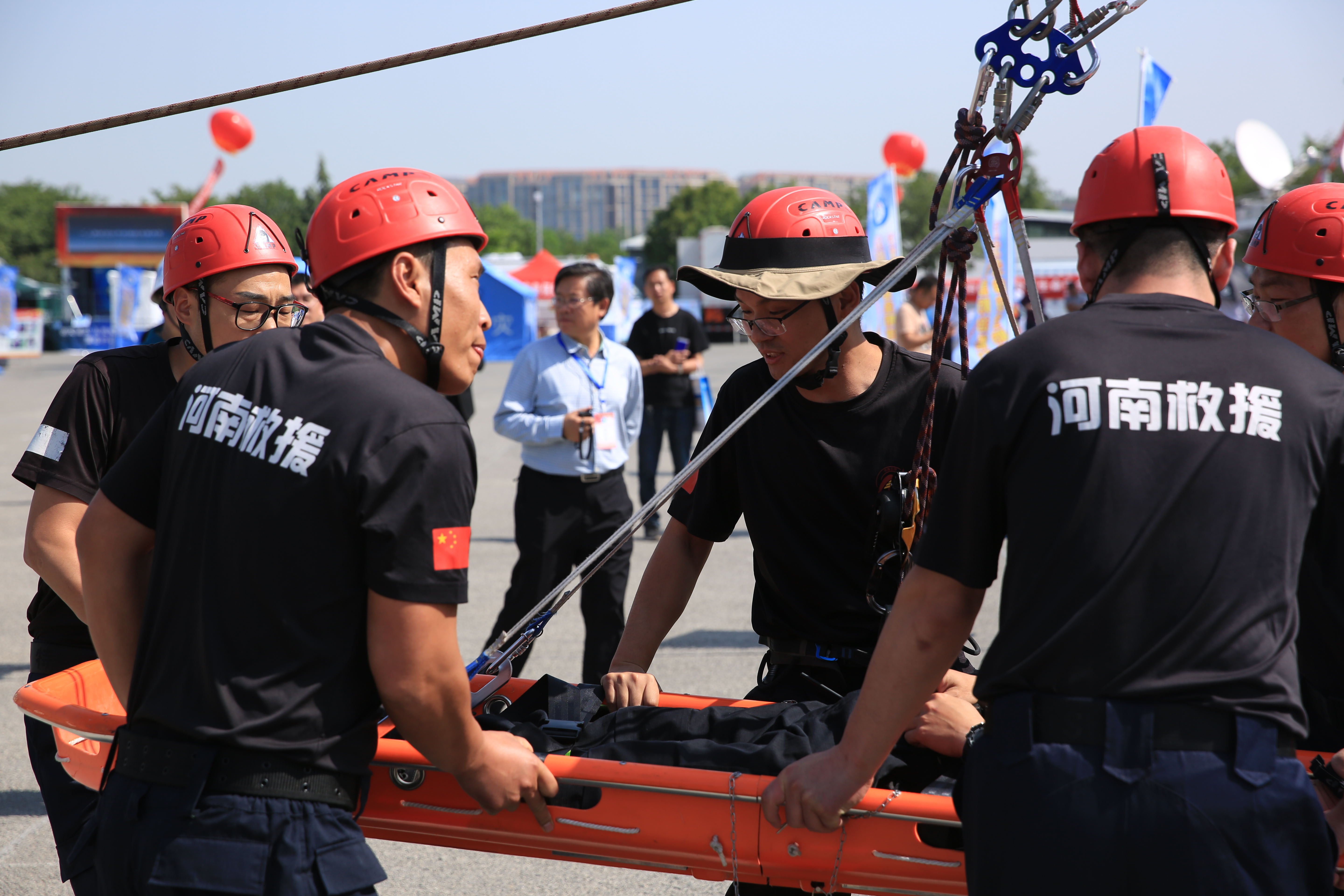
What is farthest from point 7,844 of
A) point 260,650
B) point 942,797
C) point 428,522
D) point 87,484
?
point 942,797

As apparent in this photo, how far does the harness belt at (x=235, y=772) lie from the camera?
189 cm

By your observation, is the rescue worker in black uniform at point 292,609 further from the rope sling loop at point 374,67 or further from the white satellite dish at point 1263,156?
the white satellite dish at point 1263,156

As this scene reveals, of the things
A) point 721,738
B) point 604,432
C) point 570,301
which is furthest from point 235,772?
point 570,301

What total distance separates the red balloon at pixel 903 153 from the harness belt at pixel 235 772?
14.0m

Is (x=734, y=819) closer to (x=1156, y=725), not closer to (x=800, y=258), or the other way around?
(x=1156, y=725)

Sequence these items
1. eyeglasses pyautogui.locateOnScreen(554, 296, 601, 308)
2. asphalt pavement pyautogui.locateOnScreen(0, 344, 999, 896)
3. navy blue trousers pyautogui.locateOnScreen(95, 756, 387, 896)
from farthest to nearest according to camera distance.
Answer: eyeglasses pyautogui.locateOnScreen(554, 296, 601, 308) → asphalt pavement pyautogui.locateOnScreen(0, 344, 999, 896) → navy blue trousers pyautogui.locateOnScreen(95, 756, 387, 896)

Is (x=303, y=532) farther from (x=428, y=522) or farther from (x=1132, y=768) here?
(x=1132, y=768)

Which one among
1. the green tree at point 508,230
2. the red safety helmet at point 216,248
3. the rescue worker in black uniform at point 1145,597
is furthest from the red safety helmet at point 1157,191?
the green tree at point 508,230

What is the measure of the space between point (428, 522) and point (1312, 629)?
1.86 meters

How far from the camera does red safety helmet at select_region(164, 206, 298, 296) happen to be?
126 inches

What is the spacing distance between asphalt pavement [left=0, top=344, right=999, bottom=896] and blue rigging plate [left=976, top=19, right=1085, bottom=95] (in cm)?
297

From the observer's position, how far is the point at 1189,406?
5.79 feet

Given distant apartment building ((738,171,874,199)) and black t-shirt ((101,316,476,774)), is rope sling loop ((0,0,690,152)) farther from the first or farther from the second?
distant apartment building ((738,171,874,199))

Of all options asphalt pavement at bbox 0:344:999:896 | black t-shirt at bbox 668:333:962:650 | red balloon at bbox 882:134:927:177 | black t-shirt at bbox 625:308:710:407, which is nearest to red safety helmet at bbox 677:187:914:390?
black t-shirt at bbox 668:333:962:650
